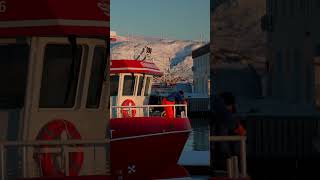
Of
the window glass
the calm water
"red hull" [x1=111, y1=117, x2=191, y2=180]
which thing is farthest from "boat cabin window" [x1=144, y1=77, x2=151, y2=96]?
"red hull" [x1=111, y1=117, x2=191, y2=180]

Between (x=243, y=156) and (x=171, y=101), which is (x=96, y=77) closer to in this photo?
(x=243, y=156)

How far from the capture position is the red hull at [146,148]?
393 inches

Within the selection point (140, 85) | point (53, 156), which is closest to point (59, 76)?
point (53, 156)

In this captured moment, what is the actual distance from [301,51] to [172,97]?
10921mm

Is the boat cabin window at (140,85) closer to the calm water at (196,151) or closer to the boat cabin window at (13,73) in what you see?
the calm water at (196,151)

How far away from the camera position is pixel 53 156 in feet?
15.8

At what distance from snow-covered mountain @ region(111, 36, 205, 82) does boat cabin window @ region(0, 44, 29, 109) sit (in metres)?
2.03

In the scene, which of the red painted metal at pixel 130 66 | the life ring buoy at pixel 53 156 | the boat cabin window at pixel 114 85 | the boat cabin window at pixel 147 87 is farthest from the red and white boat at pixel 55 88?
the boat cabin window at pixel 147 87

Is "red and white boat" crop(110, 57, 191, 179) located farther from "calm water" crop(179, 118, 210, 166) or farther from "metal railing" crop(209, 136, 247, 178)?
"metal railing" crop(209, 136, 247, 178)

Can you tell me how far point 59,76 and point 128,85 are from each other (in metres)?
9.25

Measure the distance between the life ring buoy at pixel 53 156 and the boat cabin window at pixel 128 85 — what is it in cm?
920

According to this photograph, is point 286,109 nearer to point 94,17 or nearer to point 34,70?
point 94,17

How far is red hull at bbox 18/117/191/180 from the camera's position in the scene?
32.7 ft

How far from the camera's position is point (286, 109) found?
12.0 feet
